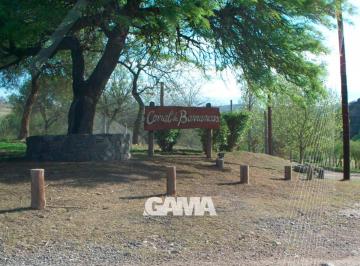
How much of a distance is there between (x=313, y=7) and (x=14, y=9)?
7.58m

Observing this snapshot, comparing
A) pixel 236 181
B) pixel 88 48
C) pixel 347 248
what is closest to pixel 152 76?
pixel 88 48

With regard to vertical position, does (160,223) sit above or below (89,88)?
below

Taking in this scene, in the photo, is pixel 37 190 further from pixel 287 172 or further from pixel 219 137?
pixel 219 137

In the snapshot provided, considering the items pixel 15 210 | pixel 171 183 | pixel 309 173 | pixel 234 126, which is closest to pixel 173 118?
pixel 309 173

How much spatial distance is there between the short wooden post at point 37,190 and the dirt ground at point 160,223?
0.16 metres

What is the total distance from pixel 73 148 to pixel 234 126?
8567mm

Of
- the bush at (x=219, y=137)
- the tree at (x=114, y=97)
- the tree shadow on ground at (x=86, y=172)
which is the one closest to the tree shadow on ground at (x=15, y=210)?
the tree shadow on ground at (x=86, y=172)

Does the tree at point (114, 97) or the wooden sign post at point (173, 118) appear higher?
the tree at point (114, 97)

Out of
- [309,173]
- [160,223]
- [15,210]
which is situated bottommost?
[160,223]

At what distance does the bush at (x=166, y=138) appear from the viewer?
19.3 meters

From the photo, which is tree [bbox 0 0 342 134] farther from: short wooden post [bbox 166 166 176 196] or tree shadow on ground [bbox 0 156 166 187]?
short wooden post [bbox 166 166 176 196]

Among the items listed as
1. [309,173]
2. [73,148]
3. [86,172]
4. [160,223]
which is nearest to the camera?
[160,223]

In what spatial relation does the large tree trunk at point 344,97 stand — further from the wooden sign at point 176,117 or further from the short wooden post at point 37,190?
the short wooden post at point 37,190

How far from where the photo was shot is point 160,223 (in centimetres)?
905
